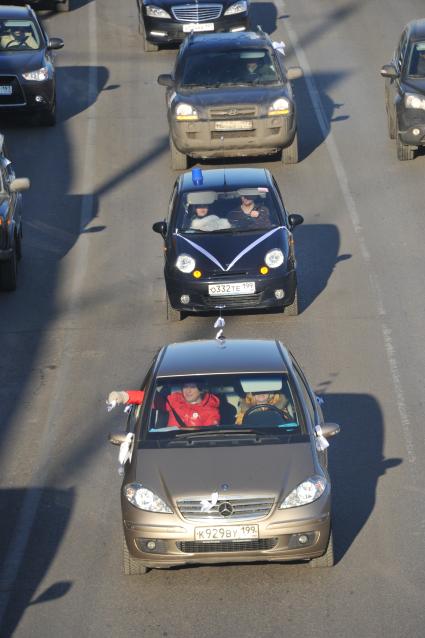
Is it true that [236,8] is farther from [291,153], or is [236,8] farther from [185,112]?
[185,112]

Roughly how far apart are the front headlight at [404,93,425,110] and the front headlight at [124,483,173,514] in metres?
13.3

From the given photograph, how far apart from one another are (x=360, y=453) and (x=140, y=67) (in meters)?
18.9

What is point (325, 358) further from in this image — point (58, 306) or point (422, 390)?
point (58, 306)

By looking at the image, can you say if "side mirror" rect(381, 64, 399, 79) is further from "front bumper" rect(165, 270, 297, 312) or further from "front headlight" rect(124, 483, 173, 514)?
"front headlight" rect(124, 483, 173, 514)

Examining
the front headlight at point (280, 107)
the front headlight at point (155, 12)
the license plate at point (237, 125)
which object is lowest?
the front headlight at point (155, 12)

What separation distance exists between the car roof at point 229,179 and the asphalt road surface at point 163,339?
4.90ft

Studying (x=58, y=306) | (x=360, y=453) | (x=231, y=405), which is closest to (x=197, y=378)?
(x=231, y=405)

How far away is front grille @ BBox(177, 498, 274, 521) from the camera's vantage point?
34.4ft

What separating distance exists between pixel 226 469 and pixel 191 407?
3.13 feet

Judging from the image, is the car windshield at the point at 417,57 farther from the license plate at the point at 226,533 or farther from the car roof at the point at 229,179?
the license plate at the point at 226,533

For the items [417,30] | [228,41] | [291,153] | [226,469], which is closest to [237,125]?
[291,153]

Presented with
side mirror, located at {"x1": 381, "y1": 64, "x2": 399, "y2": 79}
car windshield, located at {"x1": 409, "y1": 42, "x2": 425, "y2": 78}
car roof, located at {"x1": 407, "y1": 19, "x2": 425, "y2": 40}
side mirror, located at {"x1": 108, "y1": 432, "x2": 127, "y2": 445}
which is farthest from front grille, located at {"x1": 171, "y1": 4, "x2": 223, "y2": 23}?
side mirror, located at {"x1": 108, "y1": 432, "x2": 127, "y2": 445}

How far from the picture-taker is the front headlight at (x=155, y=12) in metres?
30.7

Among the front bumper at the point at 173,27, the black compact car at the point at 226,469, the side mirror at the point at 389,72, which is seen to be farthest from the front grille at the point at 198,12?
the black compact car at the point at 226,469
